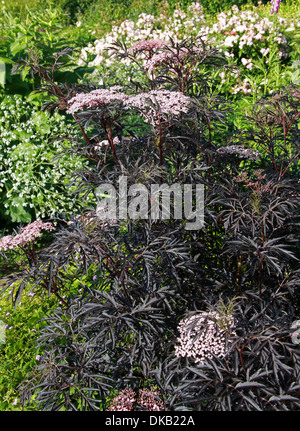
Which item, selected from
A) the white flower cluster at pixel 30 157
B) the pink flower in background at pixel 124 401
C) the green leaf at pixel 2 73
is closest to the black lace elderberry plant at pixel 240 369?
the pink flower in background at pixel 124 401

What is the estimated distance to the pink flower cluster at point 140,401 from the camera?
1697 mm

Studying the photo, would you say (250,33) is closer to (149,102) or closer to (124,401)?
(149,102)

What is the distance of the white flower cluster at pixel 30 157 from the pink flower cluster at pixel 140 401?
7.34 feet

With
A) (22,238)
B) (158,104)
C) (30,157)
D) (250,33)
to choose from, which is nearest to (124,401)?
(22,238)

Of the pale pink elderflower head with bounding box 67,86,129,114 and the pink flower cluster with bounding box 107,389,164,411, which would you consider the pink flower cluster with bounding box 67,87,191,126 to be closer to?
the pale pink elderflower head with bounding box 67,86,129,114

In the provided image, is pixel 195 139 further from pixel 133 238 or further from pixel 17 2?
pixel 17 2

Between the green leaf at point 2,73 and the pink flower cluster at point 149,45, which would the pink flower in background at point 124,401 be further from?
the green leaf at point 2,73

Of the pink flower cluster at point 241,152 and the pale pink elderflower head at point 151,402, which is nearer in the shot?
the pale pink elderflower head at point 151,402

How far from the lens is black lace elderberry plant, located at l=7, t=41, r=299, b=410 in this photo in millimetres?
1574

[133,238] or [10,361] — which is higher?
[133,238]

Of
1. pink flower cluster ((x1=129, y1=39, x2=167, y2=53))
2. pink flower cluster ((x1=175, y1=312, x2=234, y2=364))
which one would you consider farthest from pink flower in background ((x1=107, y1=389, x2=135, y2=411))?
pink flower cluster ((x1=129, y1=39, x2=167, y2=53))

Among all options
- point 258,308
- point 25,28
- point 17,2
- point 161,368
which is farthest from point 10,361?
point 17,2

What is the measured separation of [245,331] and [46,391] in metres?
0.91
